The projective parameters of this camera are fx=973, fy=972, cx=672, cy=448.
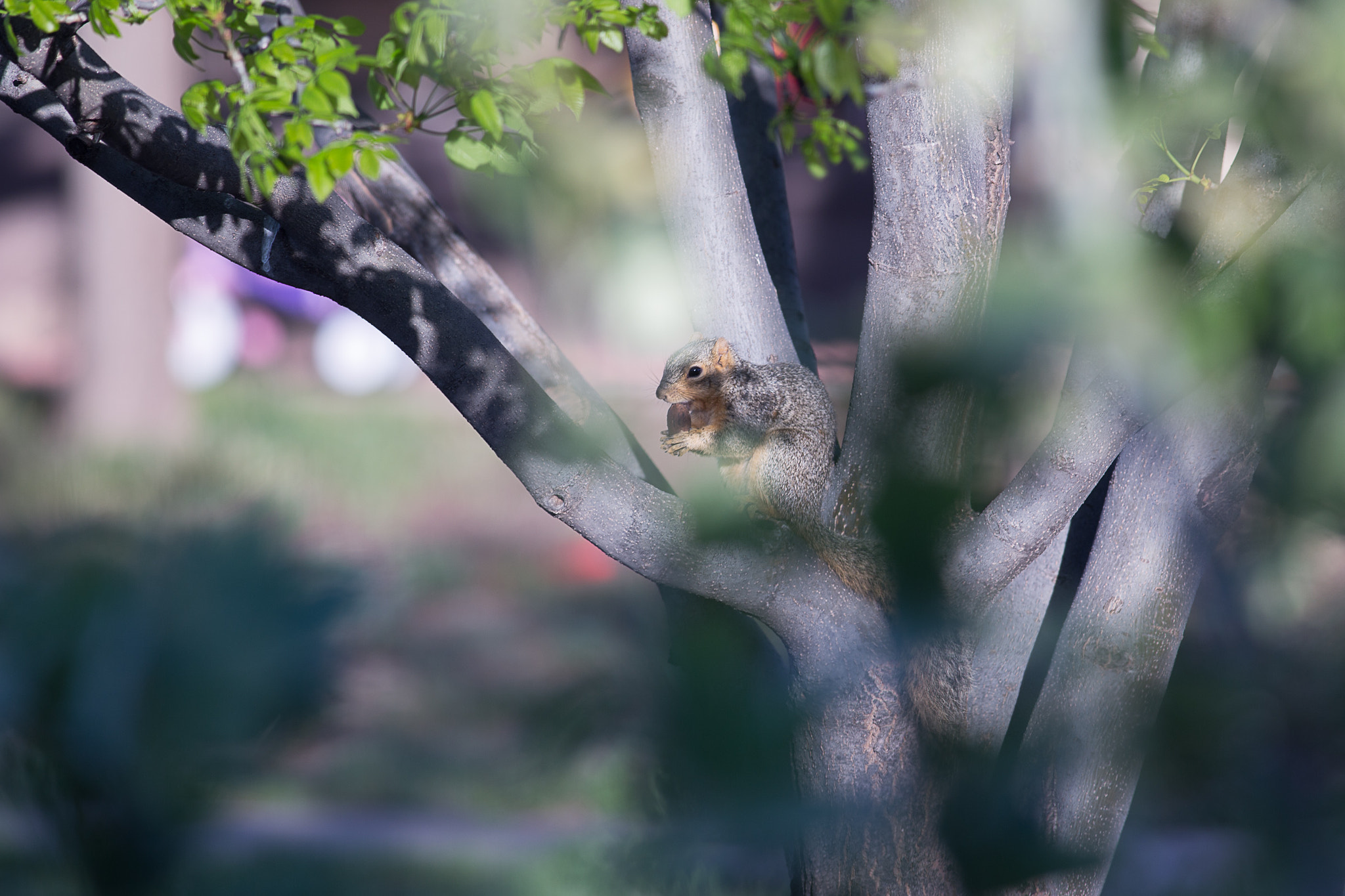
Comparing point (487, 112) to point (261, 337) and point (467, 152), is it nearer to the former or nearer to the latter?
point (467, 152)

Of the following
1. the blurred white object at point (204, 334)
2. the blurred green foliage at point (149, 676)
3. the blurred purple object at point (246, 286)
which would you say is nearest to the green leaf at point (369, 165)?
the blurred green foliage at point (149, 676)

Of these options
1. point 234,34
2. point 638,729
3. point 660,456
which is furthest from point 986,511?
point 660,456

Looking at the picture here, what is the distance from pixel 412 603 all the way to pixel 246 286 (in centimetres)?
353

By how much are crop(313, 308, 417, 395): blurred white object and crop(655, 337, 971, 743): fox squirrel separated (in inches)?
247

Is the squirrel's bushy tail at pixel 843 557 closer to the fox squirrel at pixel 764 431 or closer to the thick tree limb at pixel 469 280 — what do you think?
the fox squirrel at pixel 764 431

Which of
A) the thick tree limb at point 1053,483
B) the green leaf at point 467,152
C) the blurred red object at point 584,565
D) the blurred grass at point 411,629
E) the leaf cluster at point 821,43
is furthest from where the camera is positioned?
the blurred red object at point 584,565

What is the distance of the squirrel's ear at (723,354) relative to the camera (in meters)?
2.08

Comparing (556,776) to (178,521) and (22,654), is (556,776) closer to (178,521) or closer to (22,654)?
(22,654)

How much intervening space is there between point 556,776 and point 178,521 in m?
4.31

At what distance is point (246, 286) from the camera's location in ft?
27.9

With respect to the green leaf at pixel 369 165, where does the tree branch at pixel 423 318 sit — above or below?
below

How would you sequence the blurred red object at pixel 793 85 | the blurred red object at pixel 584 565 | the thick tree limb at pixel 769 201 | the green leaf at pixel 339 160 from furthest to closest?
the blurred red object at pixel 584 565 < the thick tree limb at pixel 769 201 < the blurred red object at pixel 793 85 < the green leaf at pixel 339 160

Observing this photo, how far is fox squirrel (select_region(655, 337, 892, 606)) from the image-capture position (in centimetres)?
208

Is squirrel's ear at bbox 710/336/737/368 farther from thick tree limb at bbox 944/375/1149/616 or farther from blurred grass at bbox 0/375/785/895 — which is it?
thick tree limb at bbox 944/375/1149/616
